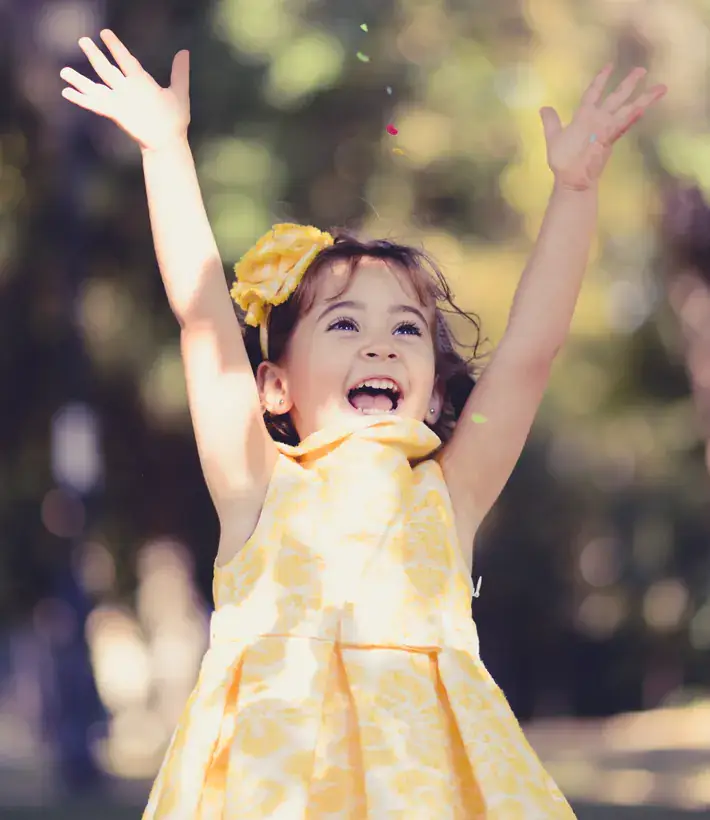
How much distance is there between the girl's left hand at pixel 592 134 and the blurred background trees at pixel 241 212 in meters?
3.56

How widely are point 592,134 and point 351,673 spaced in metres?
1.31

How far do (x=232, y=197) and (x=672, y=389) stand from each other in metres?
3.84

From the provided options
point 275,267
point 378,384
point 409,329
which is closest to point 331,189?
point 275,267

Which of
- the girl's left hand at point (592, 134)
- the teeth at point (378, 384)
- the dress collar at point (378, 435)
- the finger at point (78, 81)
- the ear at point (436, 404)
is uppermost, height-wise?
the finger at point (78, 81)

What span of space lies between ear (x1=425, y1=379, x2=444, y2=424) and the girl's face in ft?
0.03

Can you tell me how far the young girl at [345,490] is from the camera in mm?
2973

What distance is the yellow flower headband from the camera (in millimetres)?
3580

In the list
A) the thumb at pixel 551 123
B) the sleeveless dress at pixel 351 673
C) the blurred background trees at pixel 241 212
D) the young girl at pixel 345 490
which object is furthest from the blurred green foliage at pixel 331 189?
the sleeveless dress at pixel 351 673

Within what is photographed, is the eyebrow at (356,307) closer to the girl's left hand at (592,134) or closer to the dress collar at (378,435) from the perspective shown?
the dress collar at (378,435)

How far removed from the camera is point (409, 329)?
3445 mm

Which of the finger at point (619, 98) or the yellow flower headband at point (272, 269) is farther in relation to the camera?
the yellow flower headband at point (272, 269)

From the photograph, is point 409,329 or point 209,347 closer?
point 209,347

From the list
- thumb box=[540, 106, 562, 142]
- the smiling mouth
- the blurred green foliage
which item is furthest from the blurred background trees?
the smiling mouth

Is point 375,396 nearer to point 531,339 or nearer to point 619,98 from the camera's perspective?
point 531,339
